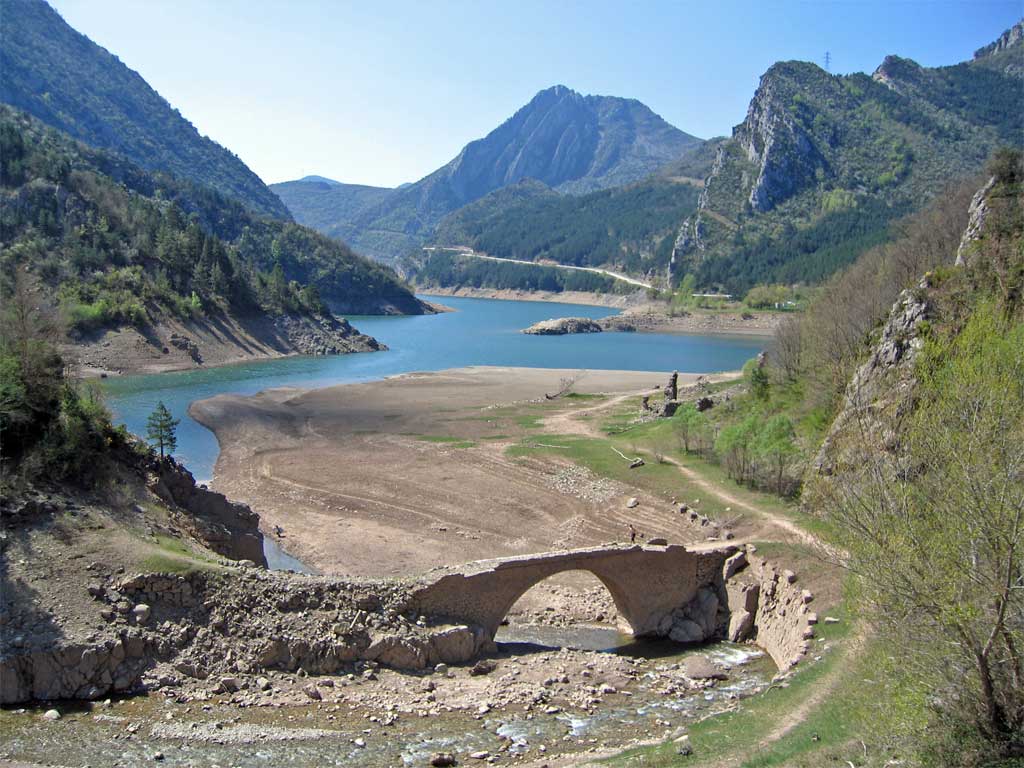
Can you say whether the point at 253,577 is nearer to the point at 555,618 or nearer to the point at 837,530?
the point at 555,618

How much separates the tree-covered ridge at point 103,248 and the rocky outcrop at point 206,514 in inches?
2270

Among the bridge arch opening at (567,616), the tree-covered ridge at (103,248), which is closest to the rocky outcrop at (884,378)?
the bridge arch opening at (567,616)

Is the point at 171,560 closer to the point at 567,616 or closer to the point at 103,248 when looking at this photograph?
the point at 567,616

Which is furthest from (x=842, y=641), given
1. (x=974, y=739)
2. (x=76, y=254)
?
(x=76, y=254)

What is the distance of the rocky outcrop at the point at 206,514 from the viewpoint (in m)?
27.0

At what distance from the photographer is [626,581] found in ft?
88.9

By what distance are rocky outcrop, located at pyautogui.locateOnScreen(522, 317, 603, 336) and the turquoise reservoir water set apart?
334 cm

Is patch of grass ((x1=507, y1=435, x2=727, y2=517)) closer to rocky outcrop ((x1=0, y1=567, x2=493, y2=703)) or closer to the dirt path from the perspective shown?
Answer: the dirt path

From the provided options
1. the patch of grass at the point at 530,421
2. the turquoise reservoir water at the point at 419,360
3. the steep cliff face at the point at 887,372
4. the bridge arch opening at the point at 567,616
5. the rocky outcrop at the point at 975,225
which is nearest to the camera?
the bridge arch opening at the point at 567,616

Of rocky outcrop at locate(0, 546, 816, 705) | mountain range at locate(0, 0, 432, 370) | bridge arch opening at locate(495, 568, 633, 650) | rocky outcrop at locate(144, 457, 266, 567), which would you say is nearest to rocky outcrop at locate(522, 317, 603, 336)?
→ mountain range at locate(0, 0, 432, 370)

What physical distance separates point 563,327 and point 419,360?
4647cm

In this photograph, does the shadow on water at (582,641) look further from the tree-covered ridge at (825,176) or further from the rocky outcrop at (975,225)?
the tree-covered ridge at (825,176)

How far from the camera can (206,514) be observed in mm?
29078

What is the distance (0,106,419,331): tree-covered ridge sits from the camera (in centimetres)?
9025
